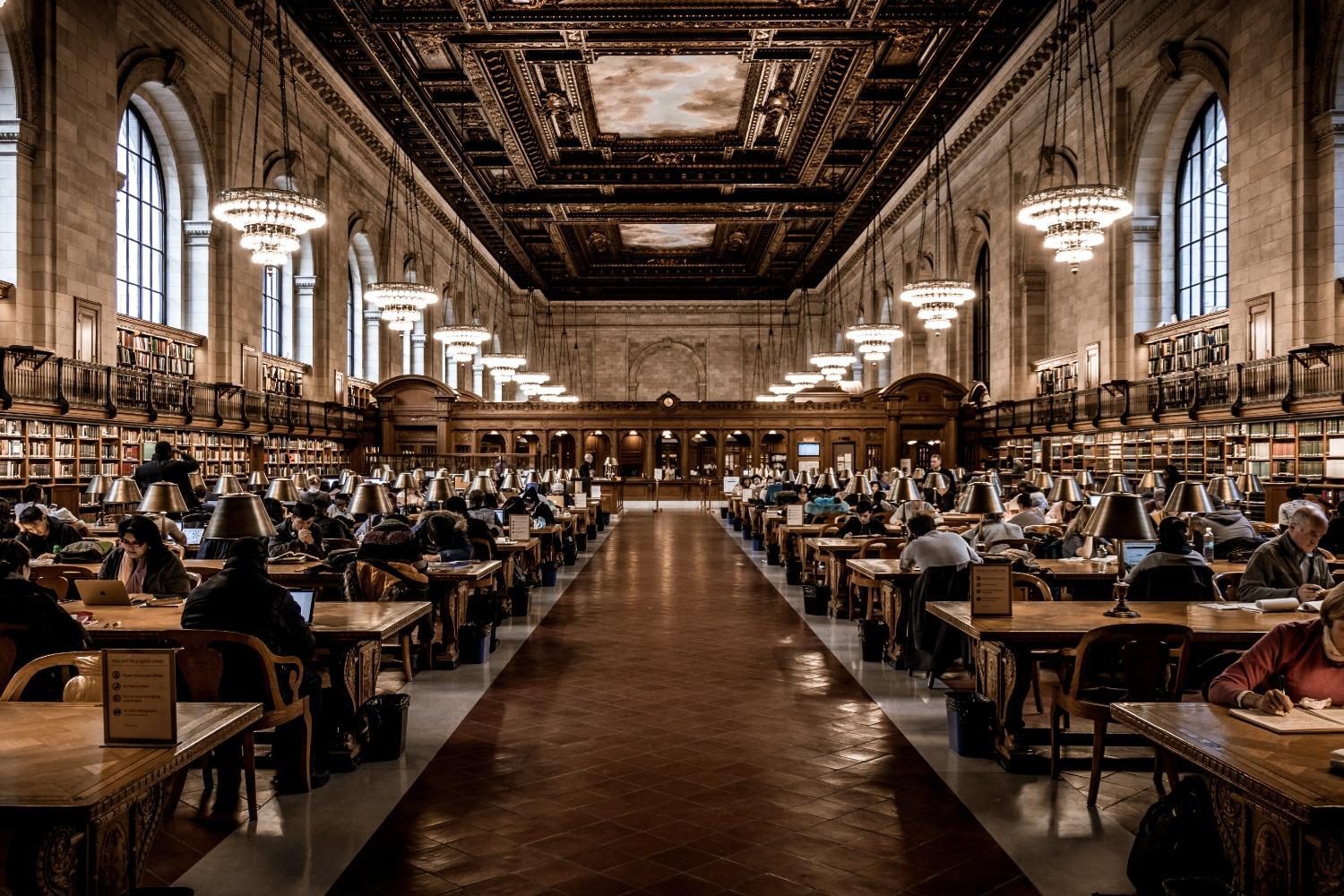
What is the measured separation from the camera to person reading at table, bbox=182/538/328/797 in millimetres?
4230

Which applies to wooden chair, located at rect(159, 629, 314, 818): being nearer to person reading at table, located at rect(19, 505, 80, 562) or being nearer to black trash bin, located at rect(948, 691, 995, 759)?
black trash bin, located at rect(948, 691, 995, 759)

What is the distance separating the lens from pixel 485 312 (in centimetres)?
3756

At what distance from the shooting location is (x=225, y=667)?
4.10m

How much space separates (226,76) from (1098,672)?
16.7m

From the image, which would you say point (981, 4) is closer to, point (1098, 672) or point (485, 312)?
point (1098, 672)

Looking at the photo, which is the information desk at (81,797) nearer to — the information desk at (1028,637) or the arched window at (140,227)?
the information desk at (1028,637)

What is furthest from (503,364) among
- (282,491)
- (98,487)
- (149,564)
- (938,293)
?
(149,564)

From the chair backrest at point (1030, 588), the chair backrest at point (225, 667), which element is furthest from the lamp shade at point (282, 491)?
the chair backrest at point (1030, 588)

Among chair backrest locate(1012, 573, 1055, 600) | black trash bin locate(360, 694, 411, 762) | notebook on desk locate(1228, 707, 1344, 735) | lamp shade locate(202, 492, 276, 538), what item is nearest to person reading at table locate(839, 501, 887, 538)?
chair backrest locate(1012, 573, 1055, 600)

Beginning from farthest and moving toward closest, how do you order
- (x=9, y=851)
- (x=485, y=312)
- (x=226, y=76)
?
(x=485, y=312) → (x=226, y=76) → (x=9, y=851)

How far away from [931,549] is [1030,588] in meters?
0.69

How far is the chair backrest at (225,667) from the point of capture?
13.0 ft

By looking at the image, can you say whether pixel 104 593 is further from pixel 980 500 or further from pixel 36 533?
pixel 980 500

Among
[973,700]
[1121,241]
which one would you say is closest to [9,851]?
[973,700]
